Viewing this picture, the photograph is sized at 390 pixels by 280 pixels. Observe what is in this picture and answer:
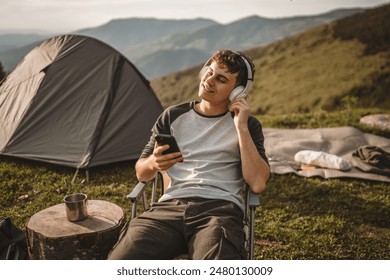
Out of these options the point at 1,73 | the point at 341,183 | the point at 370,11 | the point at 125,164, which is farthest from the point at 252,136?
the point at 370,11

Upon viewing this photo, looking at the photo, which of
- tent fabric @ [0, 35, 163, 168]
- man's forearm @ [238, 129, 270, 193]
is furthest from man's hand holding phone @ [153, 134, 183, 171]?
tent fabric @ [0, 35, 163, 168]

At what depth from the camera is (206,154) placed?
9.64ft

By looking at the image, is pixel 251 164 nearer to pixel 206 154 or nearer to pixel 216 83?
pixel 206 154

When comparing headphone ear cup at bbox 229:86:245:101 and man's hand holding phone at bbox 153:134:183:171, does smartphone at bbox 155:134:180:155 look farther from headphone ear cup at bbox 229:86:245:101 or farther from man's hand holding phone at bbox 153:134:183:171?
headphone ear cup at bbox 229:86:245:101

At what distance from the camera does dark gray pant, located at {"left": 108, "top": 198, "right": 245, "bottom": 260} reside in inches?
96.7

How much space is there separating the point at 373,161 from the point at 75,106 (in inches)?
196

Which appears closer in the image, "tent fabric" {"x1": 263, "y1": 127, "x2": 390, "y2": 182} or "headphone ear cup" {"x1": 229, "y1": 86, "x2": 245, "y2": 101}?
"headphone ear cup" {"x1": 229, "y1": 86, "x2": 245, "y2": 101}

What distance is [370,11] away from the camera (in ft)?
100

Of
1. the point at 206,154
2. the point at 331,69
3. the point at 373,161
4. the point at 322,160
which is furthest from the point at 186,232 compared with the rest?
the point at 331,69

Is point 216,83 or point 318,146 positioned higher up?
point 216,83

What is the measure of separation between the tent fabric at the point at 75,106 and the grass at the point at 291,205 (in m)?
0.31

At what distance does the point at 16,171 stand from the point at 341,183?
502 cm

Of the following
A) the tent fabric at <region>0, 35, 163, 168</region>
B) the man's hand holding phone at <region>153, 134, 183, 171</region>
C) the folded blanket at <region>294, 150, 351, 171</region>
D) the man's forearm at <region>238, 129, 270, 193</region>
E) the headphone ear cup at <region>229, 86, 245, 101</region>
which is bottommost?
the folded blanket at <region>294, 150, 351, 171</region>

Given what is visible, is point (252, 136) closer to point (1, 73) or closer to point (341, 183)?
point (341, 183)
